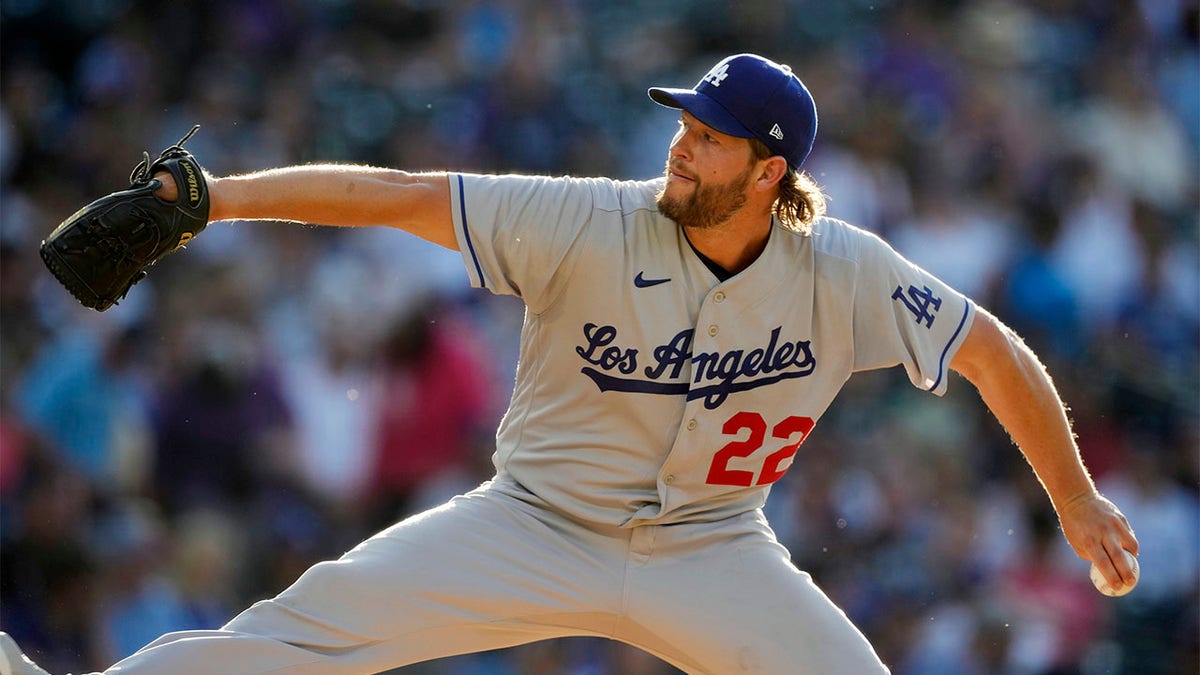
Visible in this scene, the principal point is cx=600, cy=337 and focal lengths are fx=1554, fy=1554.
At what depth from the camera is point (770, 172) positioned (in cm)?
442

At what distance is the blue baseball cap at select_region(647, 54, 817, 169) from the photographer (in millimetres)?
4344

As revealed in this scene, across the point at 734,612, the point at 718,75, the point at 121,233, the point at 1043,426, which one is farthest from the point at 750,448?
the point at 121,233

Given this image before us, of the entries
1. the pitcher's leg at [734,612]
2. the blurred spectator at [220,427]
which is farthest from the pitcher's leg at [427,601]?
the blurred spectator at [220,427]

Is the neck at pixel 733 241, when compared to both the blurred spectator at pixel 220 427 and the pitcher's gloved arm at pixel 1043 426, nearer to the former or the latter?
the pitcher's gloved arm at pixel 1043 426

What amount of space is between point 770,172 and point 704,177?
0.22m

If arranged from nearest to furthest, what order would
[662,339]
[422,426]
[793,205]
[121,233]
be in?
[121,233] < [662,339] < [793,205] < [422,426]

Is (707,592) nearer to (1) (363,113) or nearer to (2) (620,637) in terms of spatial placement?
(2) (620,637)

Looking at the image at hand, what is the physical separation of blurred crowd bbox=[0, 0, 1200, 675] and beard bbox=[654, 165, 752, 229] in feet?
11.1

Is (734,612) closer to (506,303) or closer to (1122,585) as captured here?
Result: (1122,585)

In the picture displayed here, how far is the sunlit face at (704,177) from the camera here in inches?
169

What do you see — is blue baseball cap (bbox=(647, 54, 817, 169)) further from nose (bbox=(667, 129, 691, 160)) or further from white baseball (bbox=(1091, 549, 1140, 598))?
white baseball (bbox=(1091, 549, 1140, 598))

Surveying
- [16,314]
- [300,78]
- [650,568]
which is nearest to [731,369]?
[650,568]

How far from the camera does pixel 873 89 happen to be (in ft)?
30.2

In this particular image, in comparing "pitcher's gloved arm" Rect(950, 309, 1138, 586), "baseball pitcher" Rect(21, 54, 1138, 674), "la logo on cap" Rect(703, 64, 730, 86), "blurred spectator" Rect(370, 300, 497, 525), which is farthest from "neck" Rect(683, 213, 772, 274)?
"blurred spectator" Rect(370, 300, 497, 525)
